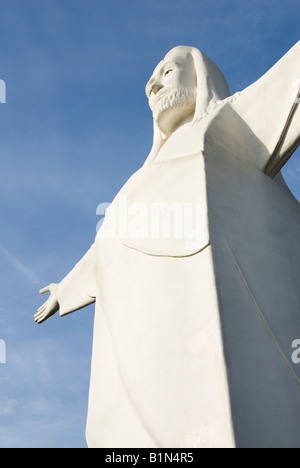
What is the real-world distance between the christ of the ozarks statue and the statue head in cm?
3

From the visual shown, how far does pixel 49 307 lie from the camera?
21.2 feet

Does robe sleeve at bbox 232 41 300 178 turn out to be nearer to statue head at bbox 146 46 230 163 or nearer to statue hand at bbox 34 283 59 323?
statue head at bbox 146 46 230 163

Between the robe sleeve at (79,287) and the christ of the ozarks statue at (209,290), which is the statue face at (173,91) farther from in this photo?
the robe sleeve at (79,287)

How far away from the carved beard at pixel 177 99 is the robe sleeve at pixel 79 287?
1.57m

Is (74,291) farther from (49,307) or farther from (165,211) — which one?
(165,211)

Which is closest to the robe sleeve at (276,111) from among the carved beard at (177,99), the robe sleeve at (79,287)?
the carved beard at (177,99)

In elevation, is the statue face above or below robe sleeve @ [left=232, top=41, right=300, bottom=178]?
above

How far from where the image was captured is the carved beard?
6.00 meters

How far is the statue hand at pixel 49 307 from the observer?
645 cm

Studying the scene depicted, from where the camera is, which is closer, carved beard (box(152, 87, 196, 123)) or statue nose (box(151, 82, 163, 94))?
carved beard (box(152, 87, 196, 123))

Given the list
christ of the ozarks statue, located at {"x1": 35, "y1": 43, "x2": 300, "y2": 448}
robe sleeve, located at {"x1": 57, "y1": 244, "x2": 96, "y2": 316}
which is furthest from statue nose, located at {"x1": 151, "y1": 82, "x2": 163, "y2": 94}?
robe sleeve, located at {"x1": 57, "y1": 244, "x2": 96, "y2": 316}

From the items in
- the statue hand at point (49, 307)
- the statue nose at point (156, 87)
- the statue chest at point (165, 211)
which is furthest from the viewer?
the statue hand at point (49, 307)

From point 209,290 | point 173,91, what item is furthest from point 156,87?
point 209,290

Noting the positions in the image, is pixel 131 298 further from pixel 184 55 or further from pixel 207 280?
pixel 184 55
